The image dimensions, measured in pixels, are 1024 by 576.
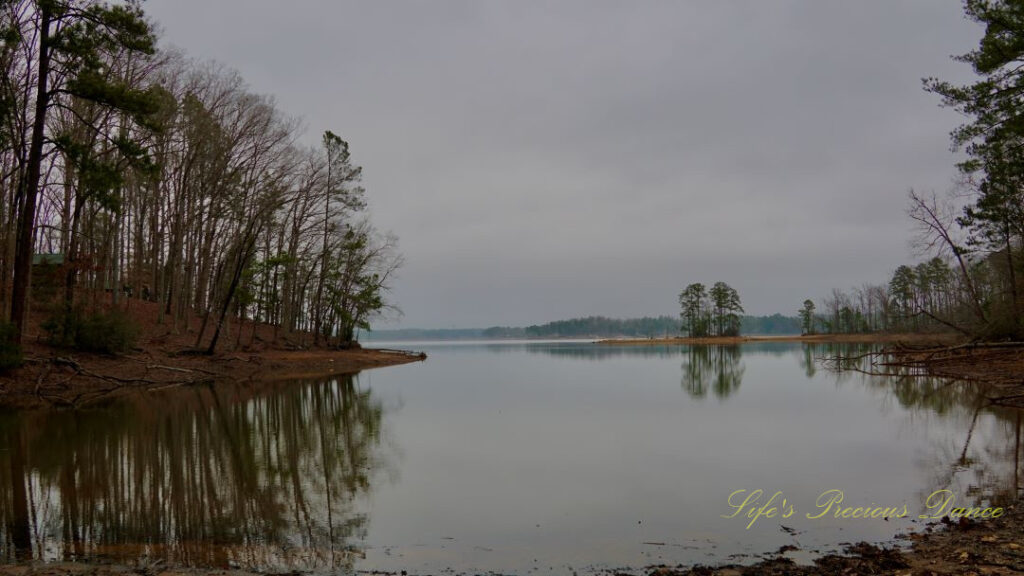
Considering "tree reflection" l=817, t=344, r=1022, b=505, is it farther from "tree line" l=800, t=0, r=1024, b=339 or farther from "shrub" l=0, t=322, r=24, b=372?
"shrub" l=0, t=322, r=24, b=372

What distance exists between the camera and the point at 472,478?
8922mm

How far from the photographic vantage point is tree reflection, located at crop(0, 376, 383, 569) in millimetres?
5891

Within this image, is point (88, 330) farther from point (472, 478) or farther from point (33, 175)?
point (472, 478)

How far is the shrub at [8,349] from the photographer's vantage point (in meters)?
16.2

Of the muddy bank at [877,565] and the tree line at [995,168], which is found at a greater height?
the tree line at [995,168]

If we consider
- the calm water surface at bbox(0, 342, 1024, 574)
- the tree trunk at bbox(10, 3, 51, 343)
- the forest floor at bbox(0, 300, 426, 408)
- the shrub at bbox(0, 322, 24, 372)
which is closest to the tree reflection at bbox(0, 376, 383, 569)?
the calm water surface at bbox(0, 342, 1024, 574)

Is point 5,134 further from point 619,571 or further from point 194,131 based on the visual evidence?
point 619,571

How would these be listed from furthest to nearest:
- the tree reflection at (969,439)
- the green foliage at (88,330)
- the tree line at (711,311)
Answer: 1. the tree line at (711,311)
2. the green foliage at (88,330)
3. the tree reflection at (969,439)

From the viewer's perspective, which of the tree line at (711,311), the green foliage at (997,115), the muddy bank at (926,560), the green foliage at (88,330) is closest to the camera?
the muddy bank at (926,560)

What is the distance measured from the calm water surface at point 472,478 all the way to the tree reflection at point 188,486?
0.04 meters

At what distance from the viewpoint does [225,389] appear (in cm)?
2197

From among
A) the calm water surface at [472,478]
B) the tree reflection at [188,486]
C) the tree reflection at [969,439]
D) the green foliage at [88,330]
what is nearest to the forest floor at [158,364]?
the green foliage at [88,330]

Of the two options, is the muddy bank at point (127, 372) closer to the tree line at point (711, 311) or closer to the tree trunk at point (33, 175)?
the tree trunk at point (33, 175)

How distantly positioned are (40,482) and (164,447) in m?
2.55
